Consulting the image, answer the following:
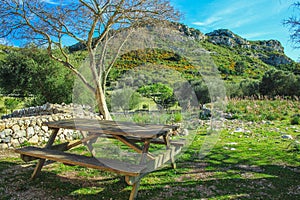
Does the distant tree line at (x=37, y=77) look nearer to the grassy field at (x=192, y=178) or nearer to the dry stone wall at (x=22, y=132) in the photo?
the dry stone wall at (x=22, y=132)

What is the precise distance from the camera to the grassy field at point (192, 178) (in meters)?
3.30

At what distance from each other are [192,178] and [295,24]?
4314mm

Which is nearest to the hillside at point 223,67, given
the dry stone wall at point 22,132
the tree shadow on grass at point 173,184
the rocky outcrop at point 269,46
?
the rocky outcrop at point 269,46

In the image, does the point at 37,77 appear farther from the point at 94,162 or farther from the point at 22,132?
the point at 94,162

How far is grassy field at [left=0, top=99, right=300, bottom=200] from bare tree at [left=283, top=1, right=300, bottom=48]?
2.66 m

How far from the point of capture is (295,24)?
522 centimetres

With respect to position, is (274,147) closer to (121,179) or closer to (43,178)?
(121,179)

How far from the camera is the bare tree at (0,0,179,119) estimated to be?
30.3ft

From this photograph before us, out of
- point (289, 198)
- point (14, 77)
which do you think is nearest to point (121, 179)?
point (289, 198)

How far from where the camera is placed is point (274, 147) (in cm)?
594

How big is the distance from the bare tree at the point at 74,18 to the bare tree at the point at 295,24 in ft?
17.5

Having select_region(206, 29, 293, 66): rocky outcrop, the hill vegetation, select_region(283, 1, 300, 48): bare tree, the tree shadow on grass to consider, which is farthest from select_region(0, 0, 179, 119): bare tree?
select_region(206, 29, 293, 66): rocky outcrop

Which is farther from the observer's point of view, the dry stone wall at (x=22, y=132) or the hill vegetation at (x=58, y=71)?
the hill vegetation at (x=58, y=71)

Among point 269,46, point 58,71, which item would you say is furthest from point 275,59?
point 58,71
